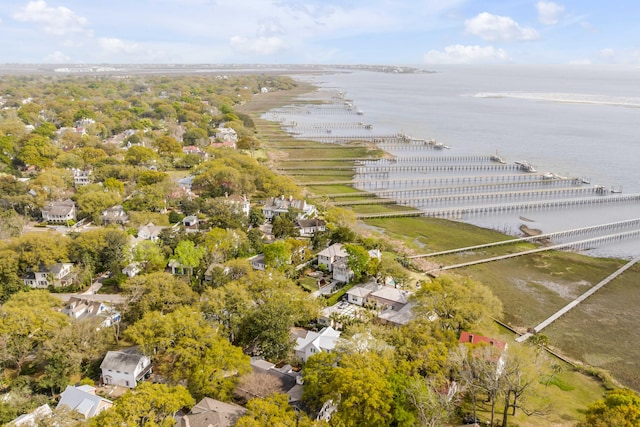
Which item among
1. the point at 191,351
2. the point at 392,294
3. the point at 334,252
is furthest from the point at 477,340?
the point at 334,252

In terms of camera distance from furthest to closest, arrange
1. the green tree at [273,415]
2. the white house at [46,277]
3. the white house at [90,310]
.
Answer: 1. the white house at [46,277]
2. the white house at [90,310]
3. the green tree at [273,415]

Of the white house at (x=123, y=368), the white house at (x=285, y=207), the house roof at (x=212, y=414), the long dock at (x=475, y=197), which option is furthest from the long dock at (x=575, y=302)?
the white house at (x=285, y=207)

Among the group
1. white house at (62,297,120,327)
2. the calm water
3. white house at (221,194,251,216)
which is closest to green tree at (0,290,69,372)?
white house at (62,297,120,327)

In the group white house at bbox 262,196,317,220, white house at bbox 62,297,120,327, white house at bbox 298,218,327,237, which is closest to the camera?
white house at bbox 62,297,120,327

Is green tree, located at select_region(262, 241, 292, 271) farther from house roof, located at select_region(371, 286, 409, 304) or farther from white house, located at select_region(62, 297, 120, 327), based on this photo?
white house, located at select_region(62, 297, 120, 327)

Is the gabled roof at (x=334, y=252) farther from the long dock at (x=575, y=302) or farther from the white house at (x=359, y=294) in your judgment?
the long dock at (x=575, y=302)

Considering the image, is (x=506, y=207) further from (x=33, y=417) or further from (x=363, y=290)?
(x=33, y=417)
